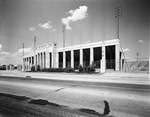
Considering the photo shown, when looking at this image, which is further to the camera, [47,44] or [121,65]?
[47,44]

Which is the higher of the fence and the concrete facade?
the concrete facade

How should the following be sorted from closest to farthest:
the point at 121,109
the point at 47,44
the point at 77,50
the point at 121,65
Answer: the point at 121,109, the point at 121,65, the point at 77,50, the point at 47,44

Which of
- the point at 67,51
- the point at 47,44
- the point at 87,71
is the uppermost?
the point at 47,44

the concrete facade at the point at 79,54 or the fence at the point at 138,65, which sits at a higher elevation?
the concrete facade at the point at 79,54

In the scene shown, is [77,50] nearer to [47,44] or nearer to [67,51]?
[67,51]

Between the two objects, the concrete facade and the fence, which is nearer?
the fence

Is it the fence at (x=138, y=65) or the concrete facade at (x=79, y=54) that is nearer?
the fence at (x=138, y=65)

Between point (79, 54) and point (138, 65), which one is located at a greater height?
point (79, 54)

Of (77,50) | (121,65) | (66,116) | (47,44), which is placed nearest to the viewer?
(66,116)

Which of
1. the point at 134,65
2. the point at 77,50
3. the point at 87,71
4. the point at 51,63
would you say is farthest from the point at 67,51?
the point at 134,65

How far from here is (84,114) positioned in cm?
359

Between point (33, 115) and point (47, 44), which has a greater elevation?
point (47, 44)

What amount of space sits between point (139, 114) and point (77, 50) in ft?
109

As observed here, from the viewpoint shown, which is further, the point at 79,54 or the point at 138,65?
the point at 79,54
